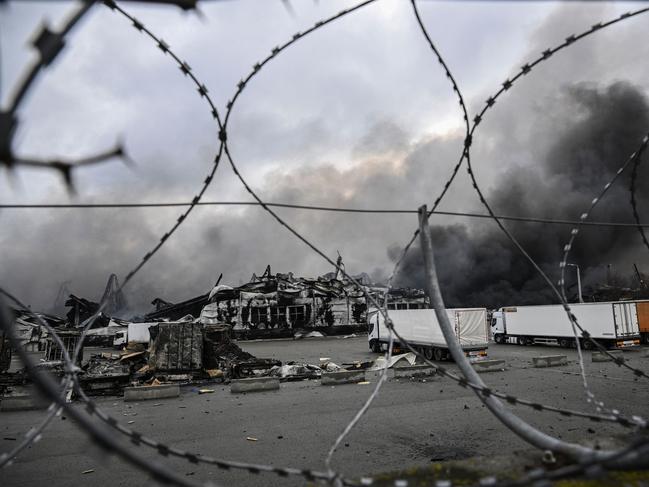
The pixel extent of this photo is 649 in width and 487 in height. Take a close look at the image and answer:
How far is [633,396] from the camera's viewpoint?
10211 mm

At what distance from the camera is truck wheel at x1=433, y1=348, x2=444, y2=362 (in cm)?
1973

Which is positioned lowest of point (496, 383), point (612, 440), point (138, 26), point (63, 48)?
point (496, 383)

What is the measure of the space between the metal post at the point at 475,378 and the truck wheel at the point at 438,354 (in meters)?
16.7

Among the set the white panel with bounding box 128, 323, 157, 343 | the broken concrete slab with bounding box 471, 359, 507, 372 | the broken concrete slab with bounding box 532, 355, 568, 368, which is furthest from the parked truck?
the white panel with bounding box 128, 323, 157, 343

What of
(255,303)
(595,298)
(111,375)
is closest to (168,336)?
(111,375)

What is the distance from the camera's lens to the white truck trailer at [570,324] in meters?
23.5

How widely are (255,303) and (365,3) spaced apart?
45.1 metres

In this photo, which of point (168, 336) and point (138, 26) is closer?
point (138, 26)

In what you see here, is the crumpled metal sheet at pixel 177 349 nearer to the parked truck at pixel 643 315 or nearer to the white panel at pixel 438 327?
the white panel at pixel 438 327

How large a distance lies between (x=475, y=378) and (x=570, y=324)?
27592mm

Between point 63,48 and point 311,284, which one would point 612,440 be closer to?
point 63,48

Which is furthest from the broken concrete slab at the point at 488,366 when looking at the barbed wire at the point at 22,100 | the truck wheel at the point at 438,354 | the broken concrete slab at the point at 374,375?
the barbed wire at the point at 22,100

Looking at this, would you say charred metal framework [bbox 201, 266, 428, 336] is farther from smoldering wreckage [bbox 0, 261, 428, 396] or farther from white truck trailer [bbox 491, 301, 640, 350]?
white truck trailer [bbox 491, 301, 640, 350]

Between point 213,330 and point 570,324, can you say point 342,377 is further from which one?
point 570,324
